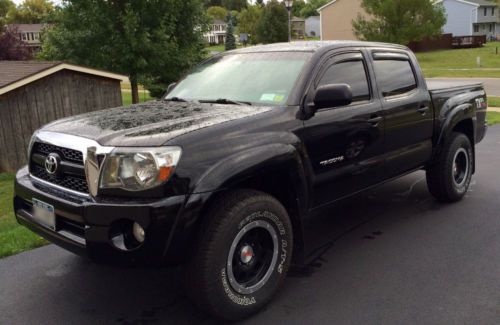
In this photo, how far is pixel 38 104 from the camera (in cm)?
1273

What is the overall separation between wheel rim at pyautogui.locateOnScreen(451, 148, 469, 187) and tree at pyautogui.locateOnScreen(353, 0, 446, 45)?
87.7 feet

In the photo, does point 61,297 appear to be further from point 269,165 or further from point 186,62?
point 186,62

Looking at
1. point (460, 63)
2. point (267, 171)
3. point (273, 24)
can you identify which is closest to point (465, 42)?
point (460, 63)

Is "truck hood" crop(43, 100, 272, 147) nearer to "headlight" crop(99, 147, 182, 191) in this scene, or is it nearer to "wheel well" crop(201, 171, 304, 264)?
"headlight" crop(99, 147, 182, 191)

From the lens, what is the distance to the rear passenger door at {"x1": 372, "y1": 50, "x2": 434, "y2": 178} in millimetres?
4781

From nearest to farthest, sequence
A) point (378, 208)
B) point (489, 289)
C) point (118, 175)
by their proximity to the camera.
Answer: point (118, 175) < point (489, 289) < point (378, 208)

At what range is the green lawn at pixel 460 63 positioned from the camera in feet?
104

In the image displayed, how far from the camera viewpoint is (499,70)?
32344mm

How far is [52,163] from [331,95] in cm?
203

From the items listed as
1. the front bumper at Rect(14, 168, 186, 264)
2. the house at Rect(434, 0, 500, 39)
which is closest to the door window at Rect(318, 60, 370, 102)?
the front bumper at Rect(14, 168, 186, 264)

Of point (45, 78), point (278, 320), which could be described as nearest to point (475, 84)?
point (278, 320)

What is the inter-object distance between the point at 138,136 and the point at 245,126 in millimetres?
734

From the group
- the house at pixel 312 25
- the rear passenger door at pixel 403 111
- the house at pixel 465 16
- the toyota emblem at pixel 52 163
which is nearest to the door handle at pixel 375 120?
the rear passenger door at pixel 403 111

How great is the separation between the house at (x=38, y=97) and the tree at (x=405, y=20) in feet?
73.2
